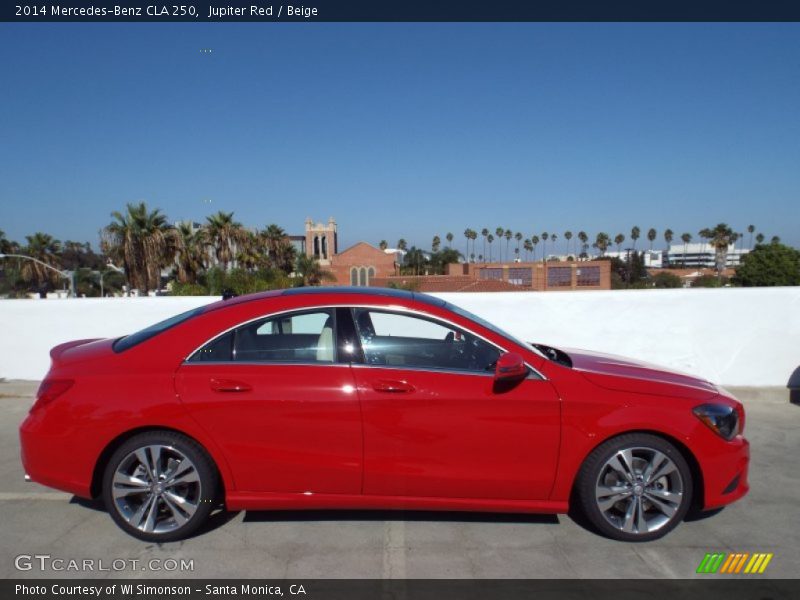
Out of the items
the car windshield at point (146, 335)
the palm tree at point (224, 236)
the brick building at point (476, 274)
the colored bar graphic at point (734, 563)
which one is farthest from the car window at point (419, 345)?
the palm tree at point (224, 236)

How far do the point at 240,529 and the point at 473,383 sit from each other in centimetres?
177

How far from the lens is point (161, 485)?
337 cm

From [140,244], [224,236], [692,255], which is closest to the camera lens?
[140,244]

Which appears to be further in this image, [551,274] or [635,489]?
[551,274]

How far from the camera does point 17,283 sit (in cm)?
5278

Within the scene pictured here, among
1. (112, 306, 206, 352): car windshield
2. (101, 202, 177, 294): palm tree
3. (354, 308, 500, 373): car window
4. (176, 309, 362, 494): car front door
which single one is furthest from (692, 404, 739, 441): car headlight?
(101, 202, 177, 294): palm tree

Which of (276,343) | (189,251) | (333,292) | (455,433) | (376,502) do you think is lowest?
(376,502)

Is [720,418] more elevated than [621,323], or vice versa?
[621,323]

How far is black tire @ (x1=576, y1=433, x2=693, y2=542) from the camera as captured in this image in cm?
337
